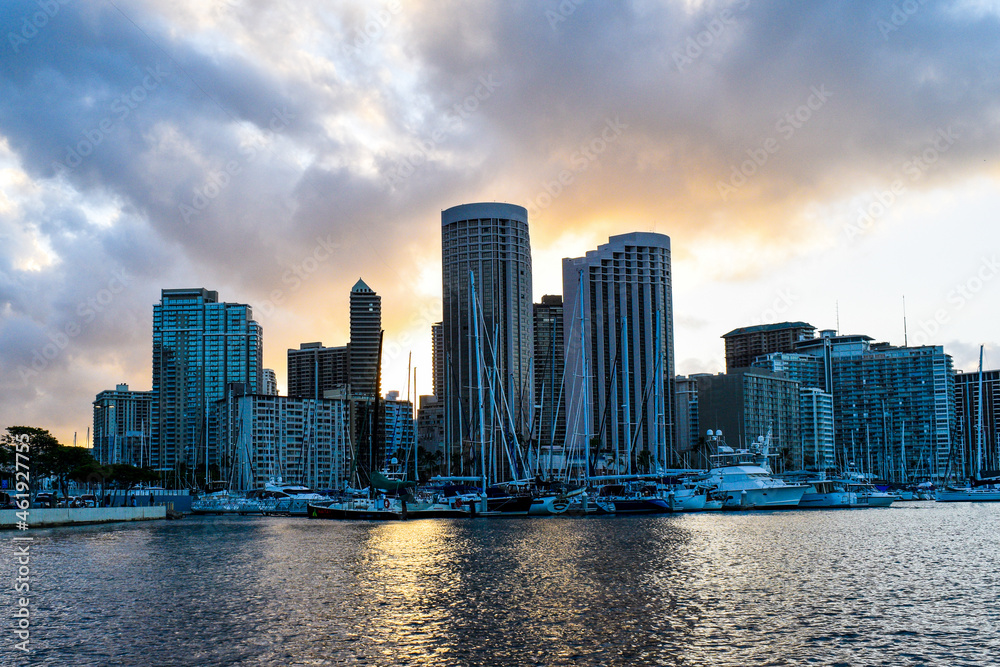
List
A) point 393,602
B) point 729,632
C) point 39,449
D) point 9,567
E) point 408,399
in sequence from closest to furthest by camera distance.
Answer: point 729,632
point 393,602
point 9,567
point 39,449
point 408,399

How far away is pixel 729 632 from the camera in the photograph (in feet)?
108

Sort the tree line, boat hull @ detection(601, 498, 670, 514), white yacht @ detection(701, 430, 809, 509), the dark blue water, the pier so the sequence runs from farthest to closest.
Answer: white yacht @ detection(701, 430, 809, 509)
boat hull @ detection(601, 498, 670, 514)
the tree line
the pier
the dark blue water

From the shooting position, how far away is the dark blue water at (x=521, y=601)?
30.1 m

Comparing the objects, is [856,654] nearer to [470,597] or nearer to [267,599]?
[470,597]

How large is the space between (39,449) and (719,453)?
88.6m

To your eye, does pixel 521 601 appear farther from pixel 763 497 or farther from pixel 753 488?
pixel 763 497

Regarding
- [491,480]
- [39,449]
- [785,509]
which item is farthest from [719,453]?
[39,449]

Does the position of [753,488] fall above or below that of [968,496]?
above

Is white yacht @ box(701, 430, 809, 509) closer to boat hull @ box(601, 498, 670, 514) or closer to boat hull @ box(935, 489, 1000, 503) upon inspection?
boat hull @ box(601, 498, 670, 514)

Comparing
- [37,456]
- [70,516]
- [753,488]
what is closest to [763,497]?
[753,488]

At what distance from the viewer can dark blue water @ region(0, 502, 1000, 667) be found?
30125 millimetres

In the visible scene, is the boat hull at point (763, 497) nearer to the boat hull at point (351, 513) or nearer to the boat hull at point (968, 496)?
the boat hull at point (351, 513)

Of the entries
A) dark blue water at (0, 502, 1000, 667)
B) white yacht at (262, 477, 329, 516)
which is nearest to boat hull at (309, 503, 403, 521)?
white yacht at (262, 477, 329, 516)

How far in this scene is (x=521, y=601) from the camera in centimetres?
4059
